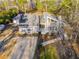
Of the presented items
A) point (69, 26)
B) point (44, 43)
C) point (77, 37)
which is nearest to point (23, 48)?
point (44, 43)

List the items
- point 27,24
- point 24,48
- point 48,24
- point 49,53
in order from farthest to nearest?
point 48,24
point 27,24
point 24,48
point 49,53

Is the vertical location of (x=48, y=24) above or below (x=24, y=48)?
above

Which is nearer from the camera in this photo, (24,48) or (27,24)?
(24,48)

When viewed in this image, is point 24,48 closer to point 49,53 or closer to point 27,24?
point 49,53

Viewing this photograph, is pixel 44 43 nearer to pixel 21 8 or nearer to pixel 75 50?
pixel 75 50

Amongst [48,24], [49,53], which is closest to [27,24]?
[48,24]

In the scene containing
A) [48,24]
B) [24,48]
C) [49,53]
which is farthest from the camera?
[48,24]

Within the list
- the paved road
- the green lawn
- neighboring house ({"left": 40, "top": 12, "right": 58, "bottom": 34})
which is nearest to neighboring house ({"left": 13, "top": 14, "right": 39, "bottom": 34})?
neighboring house ({"left": 40, "top": 12, "right": 58, "bottom": 34})

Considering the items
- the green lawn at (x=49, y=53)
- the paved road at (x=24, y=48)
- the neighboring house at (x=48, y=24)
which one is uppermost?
the neighboring house at (x=48, y=24)

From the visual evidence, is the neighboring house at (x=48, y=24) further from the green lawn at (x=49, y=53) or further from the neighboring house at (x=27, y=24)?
the green lawn at (x=49, y=53)

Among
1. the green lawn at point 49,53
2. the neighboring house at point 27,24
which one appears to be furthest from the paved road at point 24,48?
the neighboring house at point 27,24
